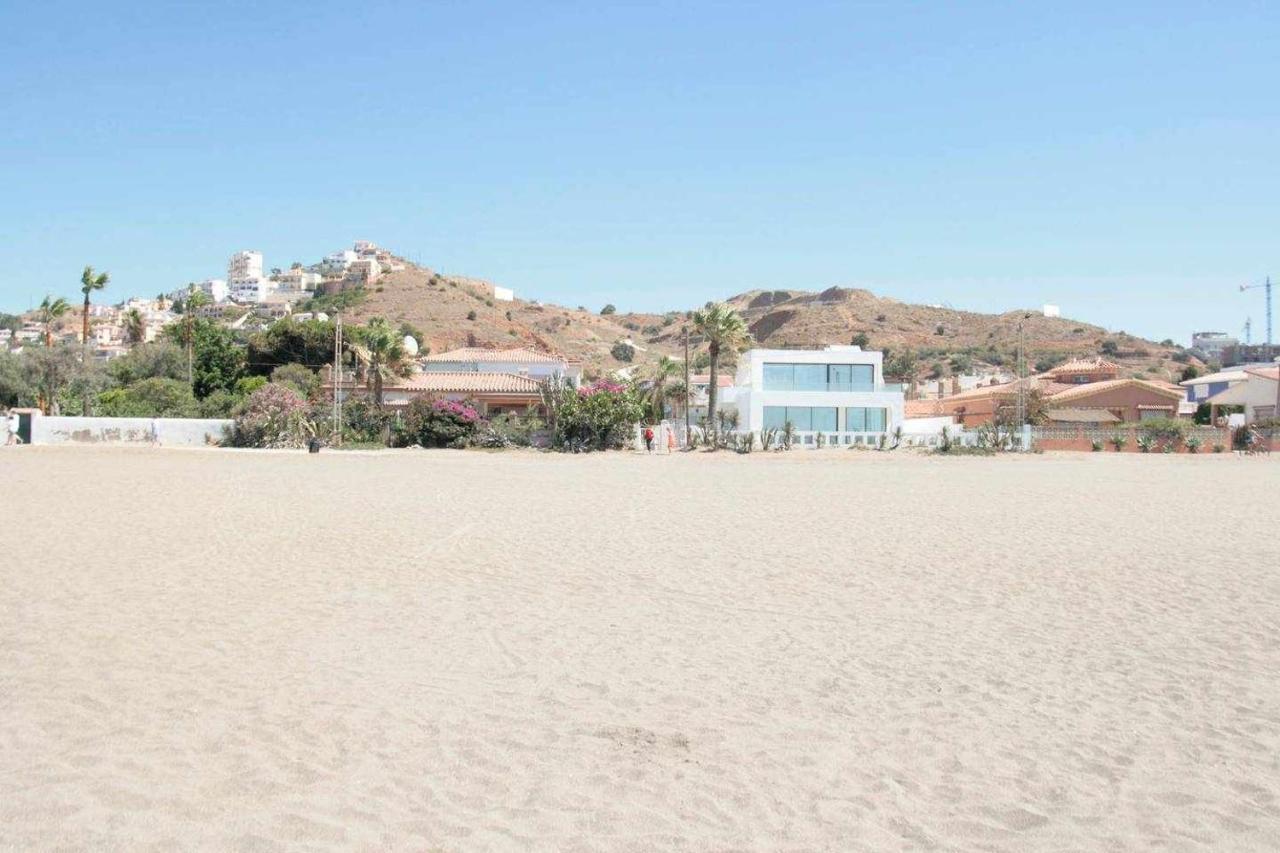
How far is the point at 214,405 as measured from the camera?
51.9 m

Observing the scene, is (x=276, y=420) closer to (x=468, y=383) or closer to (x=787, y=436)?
(x=468, y=383)

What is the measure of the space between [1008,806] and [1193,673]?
10.8ft

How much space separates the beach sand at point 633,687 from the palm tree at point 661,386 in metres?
37.1

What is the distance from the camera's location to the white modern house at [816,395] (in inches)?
1986

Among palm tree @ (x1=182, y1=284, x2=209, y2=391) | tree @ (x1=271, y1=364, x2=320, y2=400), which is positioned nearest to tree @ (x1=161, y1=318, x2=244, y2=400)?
palm tree @ (x1=182, y1=284, x2=209, y2=391)

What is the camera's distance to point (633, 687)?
7176mm

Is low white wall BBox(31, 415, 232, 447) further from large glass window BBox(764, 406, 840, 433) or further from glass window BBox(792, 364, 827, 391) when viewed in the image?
glass window BBox(792, 364, 827, 391)

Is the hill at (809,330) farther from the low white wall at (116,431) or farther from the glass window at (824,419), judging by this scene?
the low white wall at (116,431)

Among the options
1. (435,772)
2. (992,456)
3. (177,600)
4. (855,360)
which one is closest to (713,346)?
(855,360)

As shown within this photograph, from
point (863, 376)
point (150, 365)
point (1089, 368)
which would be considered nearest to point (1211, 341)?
point (1089, 368)

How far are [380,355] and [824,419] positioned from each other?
855 inches

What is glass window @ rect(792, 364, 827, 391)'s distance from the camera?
168 feet

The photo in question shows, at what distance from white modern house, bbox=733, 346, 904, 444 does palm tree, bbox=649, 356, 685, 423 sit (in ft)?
14.4

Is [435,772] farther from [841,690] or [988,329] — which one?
[988,329]
